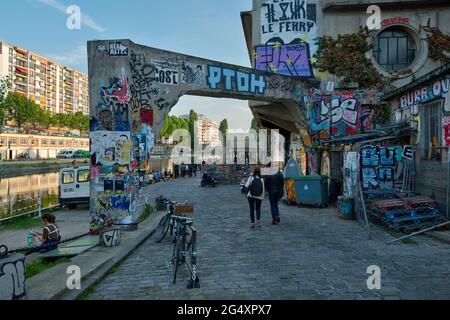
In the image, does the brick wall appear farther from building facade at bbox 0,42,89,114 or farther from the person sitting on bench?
building facade at bbox 0,42,89,114

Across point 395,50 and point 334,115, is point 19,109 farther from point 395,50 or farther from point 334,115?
point 395,50

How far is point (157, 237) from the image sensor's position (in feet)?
31.4

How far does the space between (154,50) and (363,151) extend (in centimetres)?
788

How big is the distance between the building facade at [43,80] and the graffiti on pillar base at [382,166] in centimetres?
9219

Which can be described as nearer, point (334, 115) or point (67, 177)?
point (67, 177)

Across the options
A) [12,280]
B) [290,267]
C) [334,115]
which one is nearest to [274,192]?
[290,267]

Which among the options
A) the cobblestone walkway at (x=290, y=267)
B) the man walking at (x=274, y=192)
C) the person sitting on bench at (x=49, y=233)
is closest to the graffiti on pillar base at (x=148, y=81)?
the man walking at (x=274, y=192)

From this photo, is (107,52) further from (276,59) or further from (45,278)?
(276,59)

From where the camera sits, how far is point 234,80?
49.3ft

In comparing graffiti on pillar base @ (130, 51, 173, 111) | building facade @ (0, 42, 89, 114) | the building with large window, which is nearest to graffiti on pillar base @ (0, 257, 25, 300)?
graffiti on pillar base @ (130, 51, 173, 111)

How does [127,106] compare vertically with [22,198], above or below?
above

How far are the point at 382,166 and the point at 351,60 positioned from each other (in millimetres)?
8044

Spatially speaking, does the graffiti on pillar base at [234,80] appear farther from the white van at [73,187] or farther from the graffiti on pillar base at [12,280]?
the graffiti on pillar base at [12,280]

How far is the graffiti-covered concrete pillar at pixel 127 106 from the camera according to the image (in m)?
11.0
